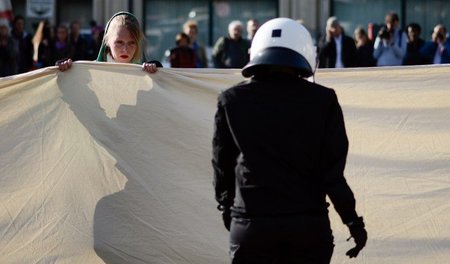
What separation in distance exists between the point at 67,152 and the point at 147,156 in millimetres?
525

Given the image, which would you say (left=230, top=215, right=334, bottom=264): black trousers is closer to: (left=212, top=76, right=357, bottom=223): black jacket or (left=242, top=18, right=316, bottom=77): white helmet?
(left=212, top=76, right=357, bottom=223): black jacket

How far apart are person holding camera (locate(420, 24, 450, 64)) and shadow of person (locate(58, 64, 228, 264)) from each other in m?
10.3

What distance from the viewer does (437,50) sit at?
18.4 metres

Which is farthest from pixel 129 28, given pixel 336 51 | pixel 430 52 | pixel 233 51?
pixel 430 52

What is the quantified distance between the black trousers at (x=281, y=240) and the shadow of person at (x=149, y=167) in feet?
7.89

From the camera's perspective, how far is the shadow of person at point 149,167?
828 centimetres

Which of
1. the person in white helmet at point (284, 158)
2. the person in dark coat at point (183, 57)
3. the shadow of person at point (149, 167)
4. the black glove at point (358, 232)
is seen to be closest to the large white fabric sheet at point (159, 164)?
the shadow of person at point (149, 167)

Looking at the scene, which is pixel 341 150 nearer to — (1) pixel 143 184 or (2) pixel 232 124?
(2) pixel 232 124

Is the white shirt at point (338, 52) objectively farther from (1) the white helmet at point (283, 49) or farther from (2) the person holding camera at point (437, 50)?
(1) the white helmet at point (283, 49)

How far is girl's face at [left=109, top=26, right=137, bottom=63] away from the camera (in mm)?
8352

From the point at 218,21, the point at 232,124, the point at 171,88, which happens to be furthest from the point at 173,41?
the point at 232,124

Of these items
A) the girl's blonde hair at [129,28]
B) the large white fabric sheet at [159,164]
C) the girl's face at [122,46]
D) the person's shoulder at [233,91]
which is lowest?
the large white fabric sheet at [159,164]

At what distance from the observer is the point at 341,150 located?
598cm

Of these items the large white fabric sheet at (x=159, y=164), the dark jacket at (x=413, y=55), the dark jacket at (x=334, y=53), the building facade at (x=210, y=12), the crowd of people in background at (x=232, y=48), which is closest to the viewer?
the large white fabric sheet at (x=159, y=164)
